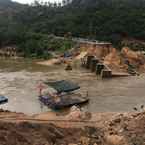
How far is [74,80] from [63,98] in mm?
13279

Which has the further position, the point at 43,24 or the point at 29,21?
the point at 29,21

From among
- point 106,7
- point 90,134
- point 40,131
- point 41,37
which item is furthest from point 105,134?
point 106,7

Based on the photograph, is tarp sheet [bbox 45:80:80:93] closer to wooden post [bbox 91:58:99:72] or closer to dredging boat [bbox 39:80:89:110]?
dredging boat [bbox 39:80:89:110]

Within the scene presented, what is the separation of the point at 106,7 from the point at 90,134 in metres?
90.1

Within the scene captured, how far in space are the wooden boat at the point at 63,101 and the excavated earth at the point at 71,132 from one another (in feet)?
34.6

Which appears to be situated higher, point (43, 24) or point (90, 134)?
point (43, 24)

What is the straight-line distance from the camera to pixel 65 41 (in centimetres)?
8312

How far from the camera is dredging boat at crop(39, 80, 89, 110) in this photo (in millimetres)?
36844

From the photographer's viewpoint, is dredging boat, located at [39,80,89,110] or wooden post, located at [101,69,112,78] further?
wooden post, located at [101,69,112,78]

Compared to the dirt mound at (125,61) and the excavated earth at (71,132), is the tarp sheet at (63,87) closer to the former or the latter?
the excavated earth at (71,132)

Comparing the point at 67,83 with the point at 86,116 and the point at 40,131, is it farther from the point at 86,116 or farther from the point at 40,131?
the point at 40,131

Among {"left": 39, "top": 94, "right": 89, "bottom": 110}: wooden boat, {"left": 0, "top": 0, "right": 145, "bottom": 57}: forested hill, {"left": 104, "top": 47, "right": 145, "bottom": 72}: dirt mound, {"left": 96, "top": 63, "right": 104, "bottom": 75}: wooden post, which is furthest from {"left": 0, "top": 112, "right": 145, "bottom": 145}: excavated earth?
{"left": 0, "top": 0, "right": 145, "bottom": 57}: forested hill

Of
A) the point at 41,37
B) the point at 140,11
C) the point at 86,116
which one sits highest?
the point at 140,11

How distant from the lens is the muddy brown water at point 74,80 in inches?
1471
